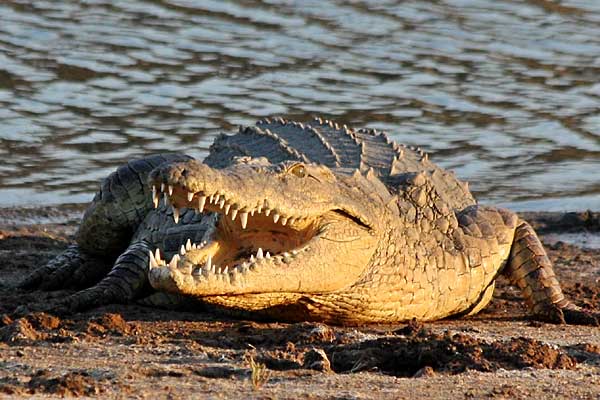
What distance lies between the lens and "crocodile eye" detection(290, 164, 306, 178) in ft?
18.3

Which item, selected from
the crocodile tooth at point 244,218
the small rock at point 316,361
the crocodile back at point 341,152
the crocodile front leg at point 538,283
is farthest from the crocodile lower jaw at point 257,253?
the crocodile front leg at point 538,283

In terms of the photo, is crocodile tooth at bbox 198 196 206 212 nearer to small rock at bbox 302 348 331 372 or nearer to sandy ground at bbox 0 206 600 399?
sandy ground at bbox 0 206 600 399

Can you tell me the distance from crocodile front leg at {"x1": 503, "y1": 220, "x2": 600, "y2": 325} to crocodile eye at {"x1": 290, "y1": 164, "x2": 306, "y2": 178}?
158 cm

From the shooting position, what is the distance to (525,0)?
16.2 meters

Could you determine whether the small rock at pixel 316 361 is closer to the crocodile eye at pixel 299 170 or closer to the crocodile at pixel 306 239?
the crocodile at pixel 306 239

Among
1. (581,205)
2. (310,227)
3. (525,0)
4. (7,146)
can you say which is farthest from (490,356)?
(525,0)

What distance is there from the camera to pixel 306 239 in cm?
567

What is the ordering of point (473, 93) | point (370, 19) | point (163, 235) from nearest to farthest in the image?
point (163, 235) → point (473, 93) → point (370, 19)

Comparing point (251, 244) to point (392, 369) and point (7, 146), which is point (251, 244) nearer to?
point (392, 369)

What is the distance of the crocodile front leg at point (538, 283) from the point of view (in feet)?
21.0

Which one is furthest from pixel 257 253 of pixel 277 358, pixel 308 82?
pixel 308 82

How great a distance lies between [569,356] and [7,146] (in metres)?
6.33

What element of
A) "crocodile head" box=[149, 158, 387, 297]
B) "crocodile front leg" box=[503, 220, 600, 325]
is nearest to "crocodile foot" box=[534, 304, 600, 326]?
"crocodile front leg" box=[503, 220, 600, 325]

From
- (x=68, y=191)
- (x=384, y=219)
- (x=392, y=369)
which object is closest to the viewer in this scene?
(x=392, y=369)
